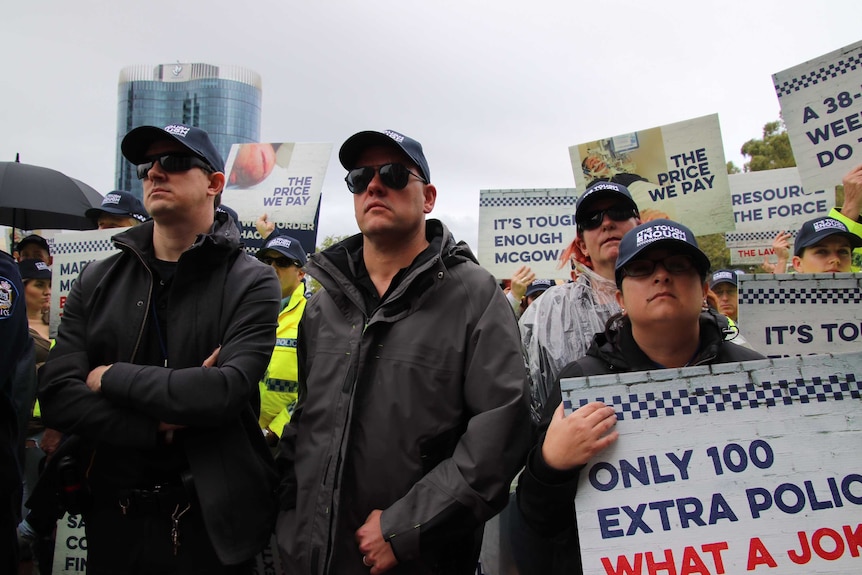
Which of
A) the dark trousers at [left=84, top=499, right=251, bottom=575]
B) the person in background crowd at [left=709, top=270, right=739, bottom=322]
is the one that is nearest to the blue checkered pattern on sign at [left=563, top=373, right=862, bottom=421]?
the dark trousers at [left=84, top=499, right=251, bottom=575]

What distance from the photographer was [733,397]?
1865 mm

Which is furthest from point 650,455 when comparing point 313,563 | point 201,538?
point 201,538

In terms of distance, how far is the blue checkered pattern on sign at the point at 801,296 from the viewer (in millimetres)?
2725

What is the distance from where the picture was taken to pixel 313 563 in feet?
6.70

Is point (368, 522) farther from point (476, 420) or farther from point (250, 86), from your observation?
point (250, 86)

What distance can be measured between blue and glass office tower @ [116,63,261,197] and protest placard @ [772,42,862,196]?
152 ft

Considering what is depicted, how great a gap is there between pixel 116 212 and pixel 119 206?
61 mm

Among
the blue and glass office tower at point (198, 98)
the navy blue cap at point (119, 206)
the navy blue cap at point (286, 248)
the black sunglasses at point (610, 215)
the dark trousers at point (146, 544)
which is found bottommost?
the dark trousers at point (146, 544)

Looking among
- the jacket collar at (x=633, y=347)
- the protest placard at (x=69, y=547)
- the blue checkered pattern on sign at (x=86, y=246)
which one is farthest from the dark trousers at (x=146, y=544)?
the blue checkered pattern on sign at (x=86, y=246)

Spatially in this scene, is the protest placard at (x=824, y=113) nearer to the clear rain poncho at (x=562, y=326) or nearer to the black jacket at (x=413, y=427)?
the clear rain poncho at (x=562, y=326)

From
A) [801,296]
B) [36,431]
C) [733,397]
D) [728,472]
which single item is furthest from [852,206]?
[36,431]

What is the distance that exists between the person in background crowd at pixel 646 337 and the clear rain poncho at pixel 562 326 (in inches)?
15.3

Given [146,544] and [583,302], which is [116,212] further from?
[583,302]

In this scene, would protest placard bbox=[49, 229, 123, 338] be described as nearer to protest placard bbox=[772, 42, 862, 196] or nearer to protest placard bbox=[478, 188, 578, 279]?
protest placard bbox=[478, 188, 578, 279]
